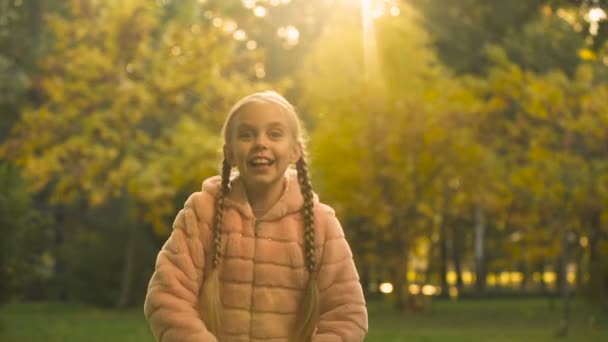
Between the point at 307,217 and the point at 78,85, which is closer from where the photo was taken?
the point at 307,217

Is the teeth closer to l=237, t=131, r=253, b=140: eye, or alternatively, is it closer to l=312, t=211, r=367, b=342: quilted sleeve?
l=237, t=131, r=253, b=140: eye

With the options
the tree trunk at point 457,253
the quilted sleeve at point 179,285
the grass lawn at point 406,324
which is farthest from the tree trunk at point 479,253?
the quilted sleeve at point 179,285

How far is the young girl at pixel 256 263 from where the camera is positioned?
3.43m

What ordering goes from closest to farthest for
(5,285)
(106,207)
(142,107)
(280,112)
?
(280,112) < (5,285) < (142,107) < (106,207)

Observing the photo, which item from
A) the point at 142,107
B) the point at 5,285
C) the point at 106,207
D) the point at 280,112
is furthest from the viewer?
the point at 106,207

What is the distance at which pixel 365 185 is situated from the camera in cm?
2733

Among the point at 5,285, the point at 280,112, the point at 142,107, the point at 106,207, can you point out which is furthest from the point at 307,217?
the point at 106,207

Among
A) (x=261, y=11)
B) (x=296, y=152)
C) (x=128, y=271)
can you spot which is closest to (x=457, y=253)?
(x=261, y=11)

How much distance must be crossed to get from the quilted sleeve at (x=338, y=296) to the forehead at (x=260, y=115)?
0.37m

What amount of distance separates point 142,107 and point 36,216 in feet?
30.7

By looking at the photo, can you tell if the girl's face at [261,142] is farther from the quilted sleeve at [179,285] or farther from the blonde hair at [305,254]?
the quilted sleeve at [179,285]

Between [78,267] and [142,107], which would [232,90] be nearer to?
[142,107]

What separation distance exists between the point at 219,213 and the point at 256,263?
19 centimetres

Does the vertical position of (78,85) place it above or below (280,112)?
above
